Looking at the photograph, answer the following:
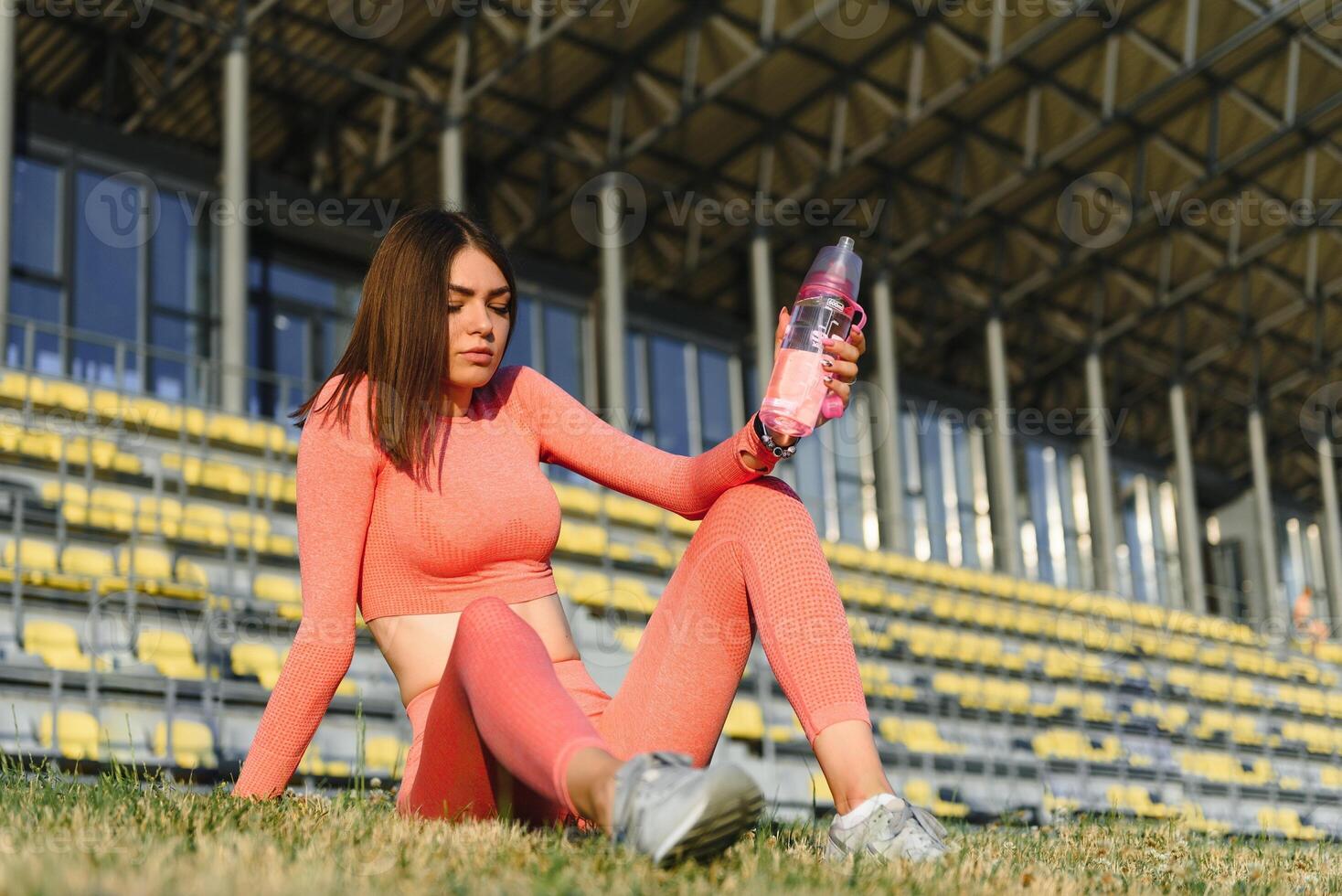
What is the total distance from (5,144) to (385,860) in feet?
30.1

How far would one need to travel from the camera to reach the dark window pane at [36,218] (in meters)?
12.9

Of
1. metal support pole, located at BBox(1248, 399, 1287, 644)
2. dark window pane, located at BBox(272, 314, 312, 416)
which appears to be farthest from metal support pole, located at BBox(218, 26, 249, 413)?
metal support pole, located at BBox(1248, 399, 1287, 644)

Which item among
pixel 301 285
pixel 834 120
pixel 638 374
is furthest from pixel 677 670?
pixel 638 374

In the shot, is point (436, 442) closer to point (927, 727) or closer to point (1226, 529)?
point (927, 727)

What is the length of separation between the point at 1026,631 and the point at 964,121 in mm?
7111

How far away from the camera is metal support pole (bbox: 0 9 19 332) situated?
9255mm

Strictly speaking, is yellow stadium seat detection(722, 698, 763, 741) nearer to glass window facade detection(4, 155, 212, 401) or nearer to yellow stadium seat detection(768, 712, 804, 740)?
yellow stadium seat detection(768, 712, 804, 740)

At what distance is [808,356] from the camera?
2.12 metres

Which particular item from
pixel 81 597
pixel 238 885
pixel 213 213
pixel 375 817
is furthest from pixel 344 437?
pixel 213 213

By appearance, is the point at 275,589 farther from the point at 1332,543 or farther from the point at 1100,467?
the point at 1332,543

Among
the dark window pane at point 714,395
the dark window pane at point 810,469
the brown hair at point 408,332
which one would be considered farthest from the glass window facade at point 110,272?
the brown hair at point 408,332

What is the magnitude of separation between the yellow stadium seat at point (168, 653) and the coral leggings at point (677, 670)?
3459mm

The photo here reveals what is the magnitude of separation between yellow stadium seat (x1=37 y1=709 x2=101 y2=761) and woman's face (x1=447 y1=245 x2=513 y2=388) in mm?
3048

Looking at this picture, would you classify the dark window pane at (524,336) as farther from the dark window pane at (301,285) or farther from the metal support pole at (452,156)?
the metal support pole at (452,156)
